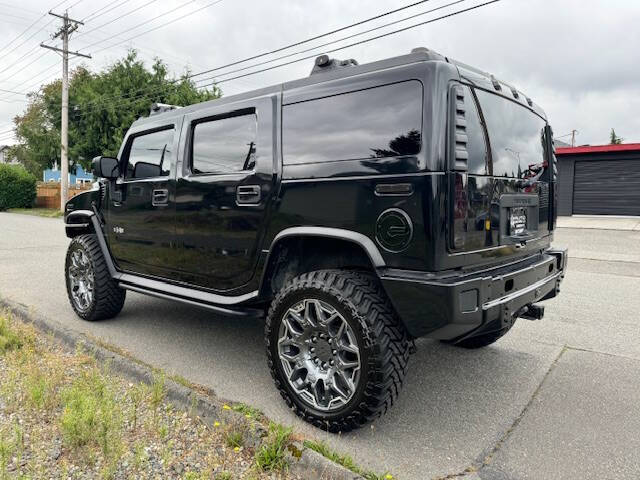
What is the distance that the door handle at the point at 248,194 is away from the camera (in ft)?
10.6

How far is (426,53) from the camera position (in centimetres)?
255

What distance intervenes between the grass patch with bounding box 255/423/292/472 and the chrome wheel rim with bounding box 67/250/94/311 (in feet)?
9.94

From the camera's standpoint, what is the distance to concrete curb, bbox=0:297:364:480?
2.28 m

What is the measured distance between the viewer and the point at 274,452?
238cm

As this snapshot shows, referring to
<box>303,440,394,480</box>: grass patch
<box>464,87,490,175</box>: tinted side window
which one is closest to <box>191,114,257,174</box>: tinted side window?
<box>464,87,490,175</box>: tinted side window

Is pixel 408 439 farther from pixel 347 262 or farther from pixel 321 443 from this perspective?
Result: pixel 347 262

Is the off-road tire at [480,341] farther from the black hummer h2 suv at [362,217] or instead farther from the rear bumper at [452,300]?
the rear bumper at [452,300]

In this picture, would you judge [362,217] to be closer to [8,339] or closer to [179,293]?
[179,293]

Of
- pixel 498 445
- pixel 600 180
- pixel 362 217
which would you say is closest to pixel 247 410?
pixel 362 217

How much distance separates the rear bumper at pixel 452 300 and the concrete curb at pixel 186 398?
78 cm

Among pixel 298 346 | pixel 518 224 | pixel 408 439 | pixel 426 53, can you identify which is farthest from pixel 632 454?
pixel 426 53

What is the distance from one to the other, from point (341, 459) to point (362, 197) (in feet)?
4.38

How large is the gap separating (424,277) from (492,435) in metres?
1.07

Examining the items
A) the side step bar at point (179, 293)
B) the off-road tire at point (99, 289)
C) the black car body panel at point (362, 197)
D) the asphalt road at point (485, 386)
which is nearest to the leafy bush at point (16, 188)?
the asphalt road at point (485, 386)
